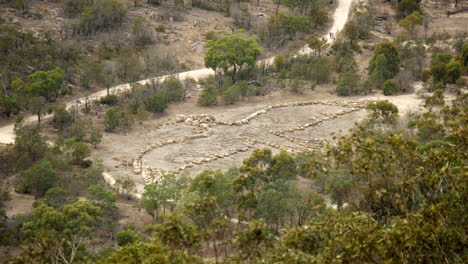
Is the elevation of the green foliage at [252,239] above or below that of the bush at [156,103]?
above

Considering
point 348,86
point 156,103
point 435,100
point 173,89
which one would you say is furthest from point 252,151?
point 435,100

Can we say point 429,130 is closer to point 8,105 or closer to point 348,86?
point 348,86

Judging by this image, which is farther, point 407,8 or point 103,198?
point 407,8

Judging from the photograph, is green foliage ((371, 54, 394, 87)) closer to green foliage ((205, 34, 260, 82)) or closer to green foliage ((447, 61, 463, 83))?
green foliage ((447, 61, 463, 83))

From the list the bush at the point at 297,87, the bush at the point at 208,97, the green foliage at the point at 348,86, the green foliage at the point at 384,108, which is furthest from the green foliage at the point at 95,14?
the green foliage at the point at 384,108

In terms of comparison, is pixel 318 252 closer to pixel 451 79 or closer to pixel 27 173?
pixel 27 173

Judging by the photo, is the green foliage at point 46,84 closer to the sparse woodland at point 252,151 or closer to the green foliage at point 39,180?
the sparse woodland at point 252,151
